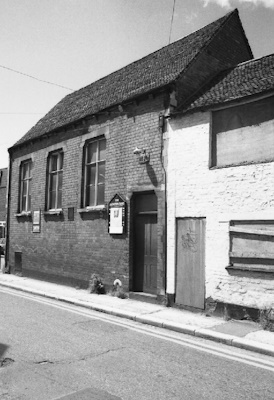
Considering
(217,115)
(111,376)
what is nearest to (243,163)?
(217,115)

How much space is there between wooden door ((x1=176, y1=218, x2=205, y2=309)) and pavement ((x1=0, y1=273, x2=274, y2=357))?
395 millimetres

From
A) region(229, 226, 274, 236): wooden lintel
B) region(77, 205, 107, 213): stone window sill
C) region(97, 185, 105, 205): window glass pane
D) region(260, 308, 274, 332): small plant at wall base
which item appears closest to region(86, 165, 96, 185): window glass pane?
region(97, 185, 105, 205): window glass pane

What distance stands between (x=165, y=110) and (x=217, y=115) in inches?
65.6

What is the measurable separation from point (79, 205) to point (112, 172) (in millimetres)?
2041

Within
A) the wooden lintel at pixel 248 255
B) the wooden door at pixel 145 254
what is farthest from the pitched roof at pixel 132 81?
the wooden lintel at pixel 248 255

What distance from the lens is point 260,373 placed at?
5.12m

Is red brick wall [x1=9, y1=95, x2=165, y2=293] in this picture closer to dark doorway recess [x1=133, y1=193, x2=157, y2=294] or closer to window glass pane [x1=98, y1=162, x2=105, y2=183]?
dark doorway recess [x1=133, y1=193, x2=157, y2=294]

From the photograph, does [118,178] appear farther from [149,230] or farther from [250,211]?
[250,211]

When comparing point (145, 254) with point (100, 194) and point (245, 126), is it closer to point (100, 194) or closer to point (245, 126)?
point (100, 194)

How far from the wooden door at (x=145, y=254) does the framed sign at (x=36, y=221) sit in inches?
225

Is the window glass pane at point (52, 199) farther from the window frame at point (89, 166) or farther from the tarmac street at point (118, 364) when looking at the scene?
the tarmac street at point (118, 364)

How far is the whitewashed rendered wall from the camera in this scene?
26.7ft

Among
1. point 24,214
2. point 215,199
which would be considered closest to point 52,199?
point 24,214

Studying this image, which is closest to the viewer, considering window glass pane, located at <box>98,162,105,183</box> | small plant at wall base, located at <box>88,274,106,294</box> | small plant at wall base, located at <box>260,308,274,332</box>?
small plant at wall base, located at <box>260,308,274,332</box>
